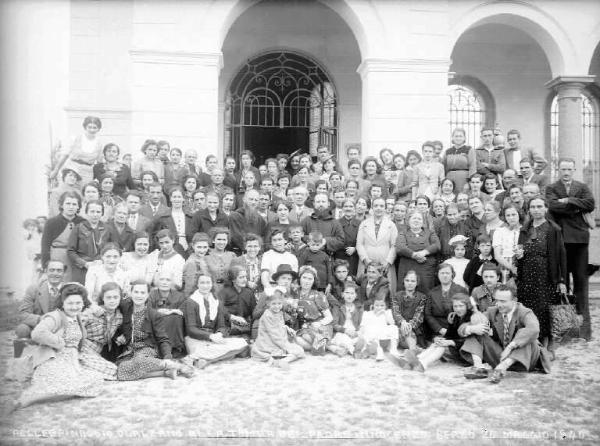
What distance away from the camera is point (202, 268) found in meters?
5.87

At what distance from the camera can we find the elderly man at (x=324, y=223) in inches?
259

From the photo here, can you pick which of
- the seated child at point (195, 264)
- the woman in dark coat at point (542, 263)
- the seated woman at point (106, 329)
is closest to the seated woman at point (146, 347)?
the seated woman at point (106, 329)

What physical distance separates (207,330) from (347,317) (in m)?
1.46

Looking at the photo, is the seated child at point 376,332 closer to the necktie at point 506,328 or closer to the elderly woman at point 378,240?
the elderly woman at point 378,240

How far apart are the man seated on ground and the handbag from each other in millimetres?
531

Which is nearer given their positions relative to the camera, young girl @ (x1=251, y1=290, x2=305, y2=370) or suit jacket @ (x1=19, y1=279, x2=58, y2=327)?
suit jacket @ (x1=19, y1=279, x2=58, y2=327)

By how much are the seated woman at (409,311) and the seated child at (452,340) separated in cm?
28

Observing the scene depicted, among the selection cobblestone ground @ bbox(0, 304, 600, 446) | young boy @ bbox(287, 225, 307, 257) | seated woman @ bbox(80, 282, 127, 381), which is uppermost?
young boy @ bbox(287, 225, 307, 257)

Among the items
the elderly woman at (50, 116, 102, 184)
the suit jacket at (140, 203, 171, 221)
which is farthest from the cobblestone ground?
the elderly woman at (50, 116, 102, 184)

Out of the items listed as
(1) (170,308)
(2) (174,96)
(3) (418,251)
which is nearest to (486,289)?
(3) (418,251)

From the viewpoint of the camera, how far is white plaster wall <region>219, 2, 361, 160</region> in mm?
11812

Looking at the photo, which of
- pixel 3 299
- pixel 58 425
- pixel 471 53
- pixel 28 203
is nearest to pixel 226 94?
pixel 28 203

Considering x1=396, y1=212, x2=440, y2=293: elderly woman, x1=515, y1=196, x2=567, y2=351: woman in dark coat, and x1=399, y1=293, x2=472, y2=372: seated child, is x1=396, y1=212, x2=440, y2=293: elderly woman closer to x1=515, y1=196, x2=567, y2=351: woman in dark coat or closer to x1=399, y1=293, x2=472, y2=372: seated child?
x1=399, y1=293, x2=472, y2=372: seated child

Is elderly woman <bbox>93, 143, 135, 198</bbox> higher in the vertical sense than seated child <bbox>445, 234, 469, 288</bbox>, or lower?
higher
